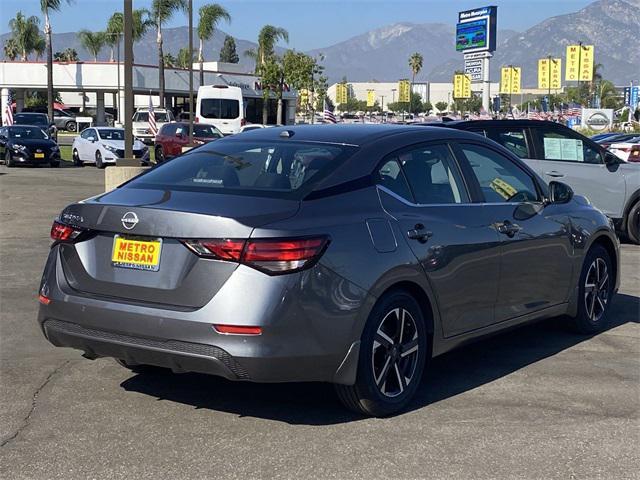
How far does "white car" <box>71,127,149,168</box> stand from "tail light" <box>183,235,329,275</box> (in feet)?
82.2

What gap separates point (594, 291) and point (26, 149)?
2515 centimetres

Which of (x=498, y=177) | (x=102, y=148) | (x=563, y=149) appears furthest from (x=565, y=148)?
(x=102, y=148)

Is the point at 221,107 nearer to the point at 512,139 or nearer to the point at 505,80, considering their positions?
the point at 512,139

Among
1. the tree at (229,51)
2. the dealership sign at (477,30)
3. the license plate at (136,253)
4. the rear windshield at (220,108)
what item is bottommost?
the license plate at (136,253)

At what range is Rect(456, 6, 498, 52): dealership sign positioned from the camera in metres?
67.3

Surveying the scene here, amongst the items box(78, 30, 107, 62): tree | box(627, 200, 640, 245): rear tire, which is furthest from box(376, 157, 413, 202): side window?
box(78, 30, 107, 62): tree

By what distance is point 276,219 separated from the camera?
4438mm

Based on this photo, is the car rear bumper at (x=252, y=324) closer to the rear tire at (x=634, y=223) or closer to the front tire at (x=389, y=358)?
the front tire at (x=389, y=358)

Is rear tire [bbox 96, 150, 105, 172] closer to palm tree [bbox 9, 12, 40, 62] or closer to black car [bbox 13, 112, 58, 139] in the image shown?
black car [bbox 13, 112, 58, 139]

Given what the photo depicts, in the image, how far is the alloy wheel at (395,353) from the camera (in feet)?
16.0

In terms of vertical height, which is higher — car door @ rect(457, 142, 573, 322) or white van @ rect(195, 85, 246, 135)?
white van @ rect(195, 85, 246, 135)

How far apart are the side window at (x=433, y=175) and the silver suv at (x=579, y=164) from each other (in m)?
5.80

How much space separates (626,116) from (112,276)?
298 ft

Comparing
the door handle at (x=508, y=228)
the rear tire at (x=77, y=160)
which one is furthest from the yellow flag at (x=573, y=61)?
the door handle at (x=508, y=228)
